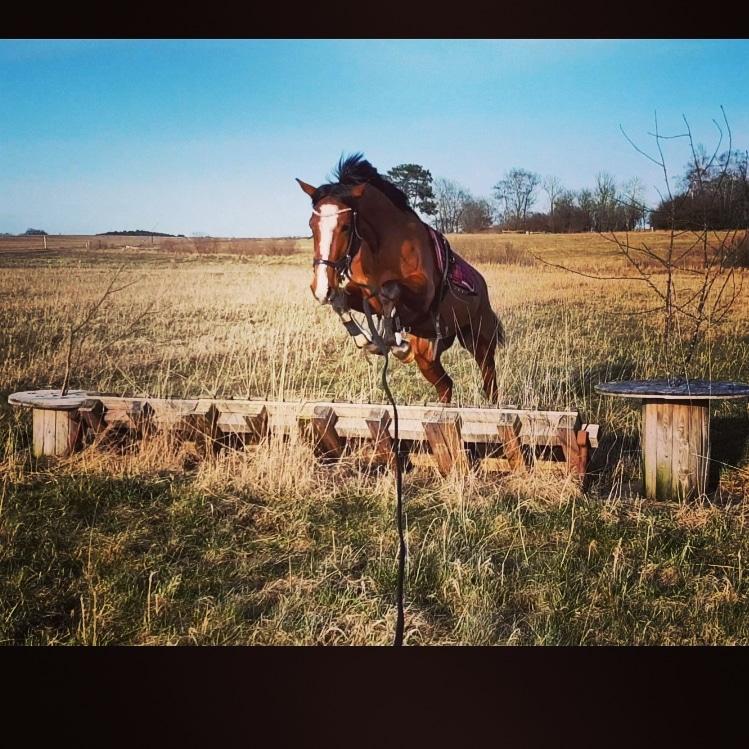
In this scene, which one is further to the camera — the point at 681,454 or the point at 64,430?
the point at 64,430

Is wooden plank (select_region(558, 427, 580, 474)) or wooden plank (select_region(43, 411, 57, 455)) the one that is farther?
wooden plank (select_region(43, 411, 57, 455))

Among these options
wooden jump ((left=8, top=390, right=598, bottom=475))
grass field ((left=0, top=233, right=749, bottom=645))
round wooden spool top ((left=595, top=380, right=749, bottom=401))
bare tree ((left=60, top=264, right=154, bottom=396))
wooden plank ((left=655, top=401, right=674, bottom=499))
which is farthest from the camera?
bare tree ((left=60, top=264, right=154, bottom=396))

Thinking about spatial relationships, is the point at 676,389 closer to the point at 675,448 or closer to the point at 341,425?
the point at 675,448

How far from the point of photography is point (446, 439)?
11.1ft

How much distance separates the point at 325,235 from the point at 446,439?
1031mm

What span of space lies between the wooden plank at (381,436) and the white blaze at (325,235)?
25.1 inches

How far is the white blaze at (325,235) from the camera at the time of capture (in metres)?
3.25

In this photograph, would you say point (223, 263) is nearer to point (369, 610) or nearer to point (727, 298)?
point (369, 610)

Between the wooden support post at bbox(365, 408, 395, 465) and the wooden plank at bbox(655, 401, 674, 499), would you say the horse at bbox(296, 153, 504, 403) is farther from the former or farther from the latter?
the wooden plank at bbox(655, 401, 674, 499)

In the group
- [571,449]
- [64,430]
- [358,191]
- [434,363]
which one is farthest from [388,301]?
[64,430]

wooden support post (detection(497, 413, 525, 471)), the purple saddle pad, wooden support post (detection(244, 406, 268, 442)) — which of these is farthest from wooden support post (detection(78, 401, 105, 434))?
wooden support post (detection(497, 413, 525, 471))

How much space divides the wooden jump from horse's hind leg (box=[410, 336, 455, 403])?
91 mm

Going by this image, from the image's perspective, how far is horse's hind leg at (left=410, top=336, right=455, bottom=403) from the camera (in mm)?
3512

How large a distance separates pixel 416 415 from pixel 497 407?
383 mm
